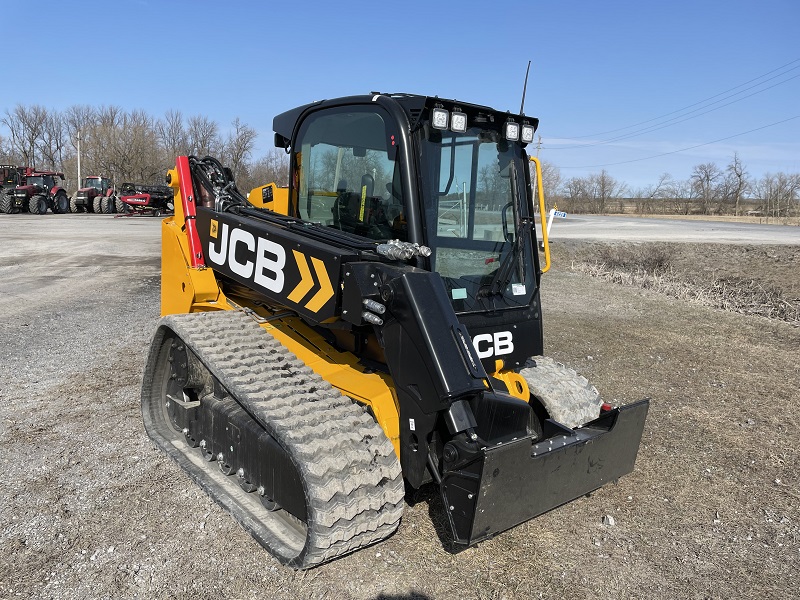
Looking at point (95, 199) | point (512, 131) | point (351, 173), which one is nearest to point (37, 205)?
point (95, 199)

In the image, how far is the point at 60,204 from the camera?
35.5m

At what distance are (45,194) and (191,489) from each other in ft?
117

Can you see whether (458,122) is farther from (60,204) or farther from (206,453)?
(60,204)

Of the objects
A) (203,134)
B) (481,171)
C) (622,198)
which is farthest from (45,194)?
(622,198)

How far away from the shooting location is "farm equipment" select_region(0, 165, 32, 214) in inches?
1256

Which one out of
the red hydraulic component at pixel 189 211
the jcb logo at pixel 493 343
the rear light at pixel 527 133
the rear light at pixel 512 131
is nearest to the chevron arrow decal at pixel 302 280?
the jcb logo at pixel 493 343

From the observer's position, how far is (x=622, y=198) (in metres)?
67.6

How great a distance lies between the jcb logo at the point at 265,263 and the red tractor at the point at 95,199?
36.0 m

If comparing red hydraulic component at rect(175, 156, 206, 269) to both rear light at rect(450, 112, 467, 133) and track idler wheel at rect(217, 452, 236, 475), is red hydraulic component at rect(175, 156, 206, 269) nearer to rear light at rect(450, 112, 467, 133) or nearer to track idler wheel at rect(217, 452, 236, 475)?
track idler wheel at rect(217, 452, 236, 475)

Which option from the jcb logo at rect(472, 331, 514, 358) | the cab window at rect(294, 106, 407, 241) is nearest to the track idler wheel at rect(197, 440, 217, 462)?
the cab window at rect(294, 106, 407, 241)

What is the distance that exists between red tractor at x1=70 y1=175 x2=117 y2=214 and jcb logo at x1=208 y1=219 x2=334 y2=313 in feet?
118

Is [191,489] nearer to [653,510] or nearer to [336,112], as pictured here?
[336,112]

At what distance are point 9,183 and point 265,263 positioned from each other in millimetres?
35957

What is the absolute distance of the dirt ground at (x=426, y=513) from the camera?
3043 mm
